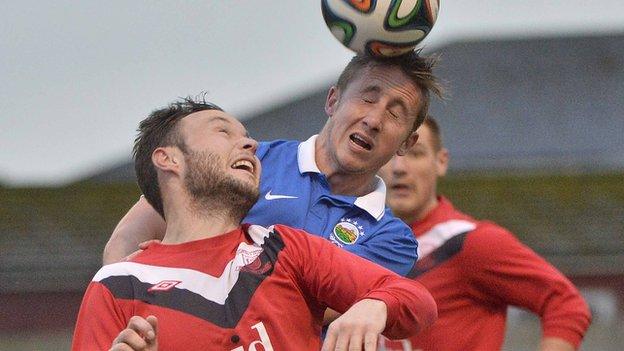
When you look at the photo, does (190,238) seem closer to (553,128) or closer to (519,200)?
(519,200)

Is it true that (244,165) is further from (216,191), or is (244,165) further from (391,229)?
(391,229)

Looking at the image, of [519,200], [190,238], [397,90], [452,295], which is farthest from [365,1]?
[519,200]

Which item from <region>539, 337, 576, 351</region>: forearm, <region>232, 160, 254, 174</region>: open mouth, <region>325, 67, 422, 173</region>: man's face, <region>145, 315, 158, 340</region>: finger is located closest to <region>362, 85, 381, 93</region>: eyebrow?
<region>325, 67, 422, 173</region>: man's face

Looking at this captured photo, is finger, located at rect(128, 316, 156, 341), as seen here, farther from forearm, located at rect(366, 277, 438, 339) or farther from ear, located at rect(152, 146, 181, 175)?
ear, located at rect(152, 146, 181, 175)

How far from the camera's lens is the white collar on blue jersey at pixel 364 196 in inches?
240

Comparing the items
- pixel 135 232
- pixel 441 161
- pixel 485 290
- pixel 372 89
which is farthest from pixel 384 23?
pixel 441 161

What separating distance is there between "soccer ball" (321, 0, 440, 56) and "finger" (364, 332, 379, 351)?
5.95ft

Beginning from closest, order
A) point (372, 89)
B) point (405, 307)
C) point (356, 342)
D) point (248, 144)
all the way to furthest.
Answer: point (356, 342), point (405, 307), point (248, 144), point (372, 89)

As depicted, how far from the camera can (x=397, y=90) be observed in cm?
622

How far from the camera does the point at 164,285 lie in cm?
515

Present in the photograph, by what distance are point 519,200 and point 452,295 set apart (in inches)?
583

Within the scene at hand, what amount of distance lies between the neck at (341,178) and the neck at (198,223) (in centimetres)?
90

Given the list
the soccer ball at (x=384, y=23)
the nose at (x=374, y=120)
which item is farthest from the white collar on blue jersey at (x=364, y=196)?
the soccer ball at (x=384, y=23)

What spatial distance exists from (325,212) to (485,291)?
7.35ft
